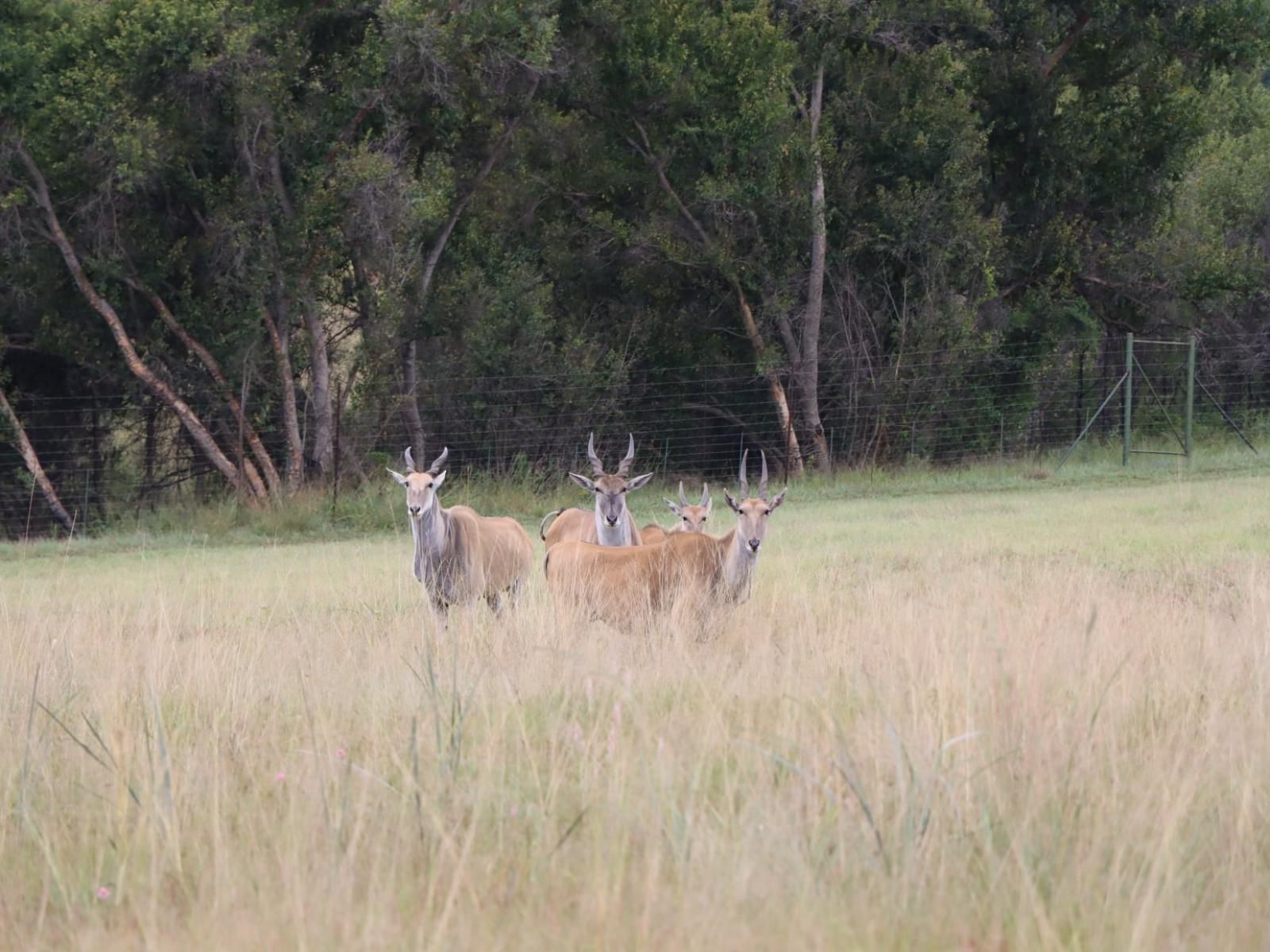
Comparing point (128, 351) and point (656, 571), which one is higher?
point (128, 351)

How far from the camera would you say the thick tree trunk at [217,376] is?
64.5 feet

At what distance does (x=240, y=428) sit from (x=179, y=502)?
1345 mm

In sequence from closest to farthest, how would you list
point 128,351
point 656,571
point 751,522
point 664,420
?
1. point 656,571
2. point 751,522
3. point 128,351
4. point 664,420

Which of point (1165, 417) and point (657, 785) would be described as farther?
point (1165, 417)

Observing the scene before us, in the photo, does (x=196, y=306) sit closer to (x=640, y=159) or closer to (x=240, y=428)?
(x=240, y=428)

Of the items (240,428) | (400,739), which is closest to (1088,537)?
(400,739)

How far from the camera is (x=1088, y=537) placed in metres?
12.4

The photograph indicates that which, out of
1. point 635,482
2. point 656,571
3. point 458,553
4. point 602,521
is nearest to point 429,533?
point 458,553

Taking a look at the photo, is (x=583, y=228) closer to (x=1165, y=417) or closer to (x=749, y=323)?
(x=749, y=323)

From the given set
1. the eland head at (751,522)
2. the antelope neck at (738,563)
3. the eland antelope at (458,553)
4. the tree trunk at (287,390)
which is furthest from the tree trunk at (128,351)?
the antelope neck at (738,563)

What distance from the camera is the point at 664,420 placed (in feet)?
81.6

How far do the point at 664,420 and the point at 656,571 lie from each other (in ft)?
53.1

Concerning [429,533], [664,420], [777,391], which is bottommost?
[429,533]

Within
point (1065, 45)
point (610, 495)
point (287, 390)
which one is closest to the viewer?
point (610, 495)
